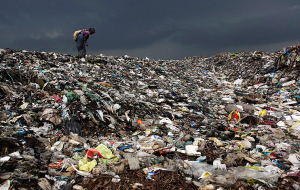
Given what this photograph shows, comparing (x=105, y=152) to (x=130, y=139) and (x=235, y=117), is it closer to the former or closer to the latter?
(x=130, y=139)

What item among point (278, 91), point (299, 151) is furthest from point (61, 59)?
point (278, 91)

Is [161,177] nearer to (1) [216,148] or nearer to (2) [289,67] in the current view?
(1) [216,148]

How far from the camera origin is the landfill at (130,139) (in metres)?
2.13

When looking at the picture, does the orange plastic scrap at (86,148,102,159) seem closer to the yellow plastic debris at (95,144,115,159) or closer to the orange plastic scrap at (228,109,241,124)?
the yellow plastic debris at (95,144,115,159)

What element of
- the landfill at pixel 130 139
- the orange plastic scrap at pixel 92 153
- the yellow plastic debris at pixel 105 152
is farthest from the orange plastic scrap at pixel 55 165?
the yellow plastic debris at pixel 105 152

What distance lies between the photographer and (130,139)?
3557 millimetres

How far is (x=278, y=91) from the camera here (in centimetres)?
764

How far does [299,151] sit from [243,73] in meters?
11.5

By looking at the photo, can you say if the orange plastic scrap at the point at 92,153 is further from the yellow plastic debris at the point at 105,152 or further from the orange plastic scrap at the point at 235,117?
the orange plastic scrap at the point at 235,117

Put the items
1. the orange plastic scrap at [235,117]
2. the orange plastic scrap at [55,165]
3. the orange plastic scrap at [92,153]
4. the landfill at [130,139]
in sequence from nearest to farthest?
the landfill at [130,139]
the orange plastic scrap at [55,165]
the orange plastic scrap at [92,153]
the orange plastic scrap at [235,117]

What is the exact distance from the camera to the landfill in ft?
6.98

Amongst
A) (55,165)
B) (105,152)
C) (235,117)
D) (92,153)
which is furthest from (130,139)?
(235,117)

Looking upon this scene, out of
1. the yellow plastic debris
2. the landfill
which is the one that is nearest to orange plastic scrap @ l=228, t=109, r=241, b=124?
the landfill

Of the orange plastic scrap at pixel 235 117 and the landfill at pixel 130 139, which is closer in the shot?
the landfill at pixel 130 139
